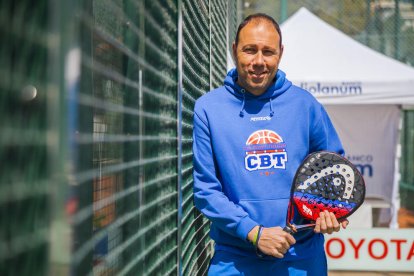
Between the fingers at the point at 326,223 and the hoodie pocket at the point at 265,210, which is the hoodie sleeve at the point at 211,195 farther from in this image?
the fingers at the point at 326,223

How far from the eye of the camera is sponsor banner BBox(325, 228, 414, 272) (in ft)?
23.2

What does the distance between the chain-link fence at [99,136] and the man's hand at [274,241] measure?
1.35 ft

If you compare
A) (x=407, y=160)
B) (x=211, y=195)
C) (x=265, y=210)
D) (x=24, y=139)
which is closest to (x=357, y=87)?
(x=265, y=210)

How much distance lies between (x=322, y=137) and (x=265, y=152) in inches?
11.9

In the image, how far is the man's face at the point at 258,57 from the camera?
3.32 meters

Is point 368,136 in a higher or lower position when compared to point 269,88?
lower

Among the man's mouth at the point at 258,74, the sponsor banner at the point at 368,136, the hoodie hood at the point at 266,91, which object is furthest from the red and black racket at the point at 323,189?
the sponsor banner at the point at 368,136

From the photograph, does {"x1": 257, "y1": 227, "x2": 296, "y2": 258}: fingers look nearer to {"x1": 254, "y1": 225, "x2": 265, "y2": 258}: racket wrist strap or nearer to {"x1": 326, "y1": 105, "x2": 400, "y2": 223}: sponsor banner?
{"x1": 254, "y1": 225, "x2": 265, "y2": 258}: racket wrist strap

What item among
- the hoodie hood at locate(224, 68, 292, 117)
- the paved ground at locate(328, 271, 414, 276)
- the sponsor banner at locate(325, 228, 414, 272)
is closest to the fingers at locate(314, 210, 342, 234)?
the hoodie hood at locate(224, 68, 292, 117)

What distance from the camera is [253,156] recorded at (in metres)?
3.21

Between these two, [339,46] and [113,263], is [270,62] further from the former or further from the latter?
[339,46]

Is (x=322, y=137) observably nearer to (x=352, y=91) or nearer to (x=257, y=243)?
(x=257, y=243)

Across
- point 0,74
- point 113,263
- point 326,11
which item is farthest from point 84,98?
point 326,11

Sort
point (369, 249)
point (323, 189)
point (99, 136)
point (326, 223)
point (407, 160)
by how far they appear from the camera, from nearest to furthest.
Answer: point (99, 136)
point (326, 223)
point (323, 189)
point (369, 249)
point (407, 160)
